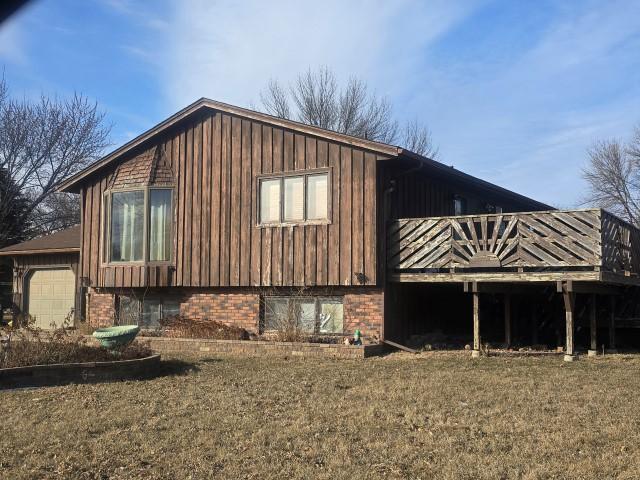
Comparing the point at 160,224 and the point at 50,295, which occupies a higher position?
the point at 160,224

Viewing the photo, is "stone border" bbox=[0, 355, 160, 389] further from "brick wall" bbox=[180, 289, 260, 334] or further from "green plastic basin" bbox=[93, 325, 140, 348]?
"brick wall" bbox=[180, 289, 260, 334]

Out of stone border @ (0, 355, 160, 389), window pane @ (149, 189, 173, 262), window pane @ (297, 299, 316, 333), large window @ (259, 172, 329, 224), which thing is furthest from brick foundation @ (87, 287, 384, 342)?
stone border @ (0, 355, 160, 389)

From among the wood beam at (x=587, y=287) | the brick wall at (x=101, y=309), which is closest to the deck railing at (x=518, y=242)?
the wood beam at (x=587, y=287)

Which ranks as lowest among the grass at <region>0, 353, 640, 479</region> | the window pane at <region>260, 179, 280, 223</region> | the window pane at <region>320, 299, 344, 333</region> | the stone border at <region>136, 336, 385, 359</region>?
the grass at <region>0, 353, 640, 479</region>

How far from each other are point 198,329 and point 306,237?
3.25 meters

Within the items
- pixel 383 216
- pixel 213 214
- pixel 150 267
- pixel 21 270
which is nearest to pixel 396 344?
pixel 383 216

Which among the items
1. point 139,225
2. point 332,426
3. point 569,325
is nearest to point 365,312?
point 569,325

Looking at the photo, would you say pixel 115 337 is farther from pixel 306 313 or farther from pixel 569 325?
pixel 569 325

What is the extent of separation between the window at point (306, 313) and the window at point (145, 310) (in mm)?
2670

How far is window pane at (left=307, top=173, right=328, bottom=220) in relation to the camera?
14828 millimetres

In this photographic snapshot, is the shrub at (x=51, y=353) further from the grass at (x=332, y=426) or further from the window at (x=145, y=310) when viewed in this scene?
the window at (x=145, y=310)

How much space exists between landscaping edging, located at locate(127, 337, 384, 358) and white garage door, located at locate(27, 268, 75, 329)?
8.05 m

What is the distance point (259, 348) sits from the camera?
1347 centimetres

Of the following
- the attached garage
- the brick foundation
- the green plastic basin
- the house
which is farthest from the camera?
the attached garage
